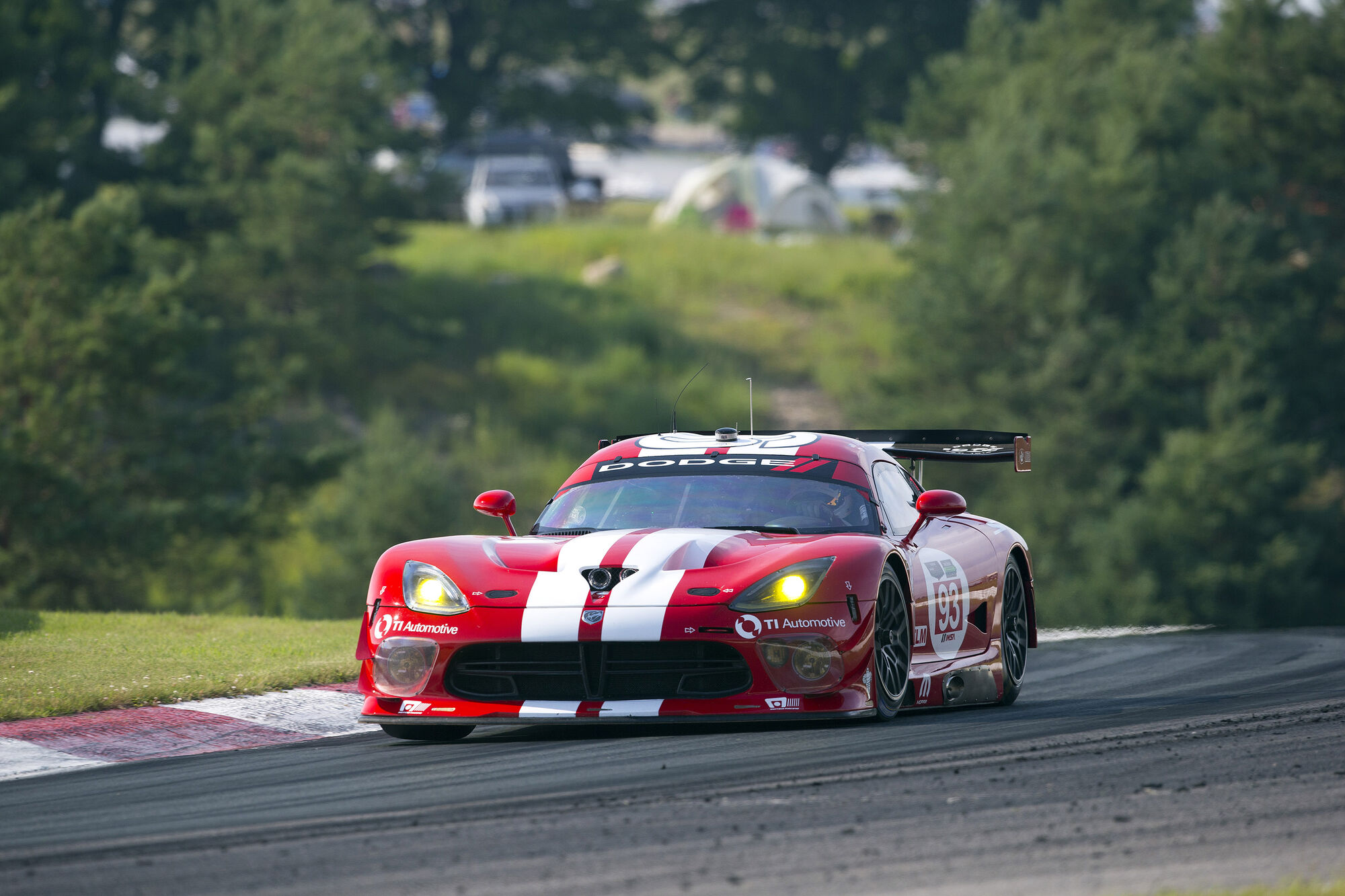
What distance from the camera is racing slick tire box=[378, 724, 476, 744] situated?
24.9ft

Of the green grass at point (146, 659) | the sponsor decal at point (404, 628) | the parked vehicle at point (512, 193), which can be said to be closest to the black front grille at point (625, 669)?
the sponsor decal at point (404, 628)

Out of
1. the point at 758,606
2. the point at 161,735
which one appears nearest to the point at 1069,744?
the point at 758,606

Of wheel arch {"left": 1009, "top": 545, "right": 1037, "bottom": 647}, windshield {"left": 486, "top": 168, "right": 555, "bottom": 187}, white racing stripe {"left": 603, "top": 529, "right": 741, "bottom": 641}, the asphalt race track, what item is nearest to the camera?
the asphalt race track

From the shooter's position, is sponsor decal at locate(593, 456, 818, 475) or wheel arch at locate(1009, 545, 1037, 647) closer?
sponsor decal at locate(593, 456, 818, 475)

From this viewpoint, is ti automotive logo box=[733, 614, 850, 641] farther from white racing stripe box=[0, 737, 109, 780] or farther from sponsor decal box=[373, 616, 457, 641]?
white racing stripe box=[0, 737, 109, 780]

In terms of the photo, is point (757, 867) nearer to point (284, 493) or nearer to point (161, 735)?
point (161, 735)

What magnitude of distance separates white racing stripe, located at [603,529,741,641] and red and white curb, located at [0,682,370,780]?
1636 mm

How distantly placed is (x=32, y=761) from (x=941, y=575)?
4.06 metres

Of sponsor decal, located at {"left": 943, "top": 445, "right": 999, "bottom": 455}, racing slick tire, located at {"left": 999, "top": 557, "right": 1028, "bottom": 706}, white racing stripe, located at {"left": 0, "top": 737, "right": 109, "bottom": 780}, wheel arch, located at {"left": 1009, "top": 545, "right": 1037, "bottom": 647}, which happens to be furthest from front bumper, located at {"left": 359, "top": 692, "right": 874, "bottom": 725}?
sponsor decal, located at {"left": 943, "top": 445, "right": 999, "bottom": 455}

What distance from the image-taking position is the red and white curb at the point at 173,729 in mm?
7152

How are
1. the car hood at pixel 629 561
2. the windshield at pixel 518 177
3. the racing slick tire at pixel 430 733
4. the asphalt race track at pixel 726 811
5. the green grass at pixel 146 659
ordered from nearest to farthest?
1. the asphalt race track at pixel 726 811
2. the car hood at pixel 629 561
3. the racing slick tire at pixel 430 733
4. the green grass at pixel 146 659
5. the windshield at pixel 518 177

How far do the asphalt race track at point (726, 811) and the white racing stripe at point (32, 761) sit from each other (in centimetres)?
15

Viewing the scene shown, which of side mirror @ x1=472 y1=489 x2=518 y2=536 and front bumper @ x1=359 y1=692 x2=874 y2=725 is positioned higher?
side mirror @ x1=472 y1=489 x2=518 y2=536

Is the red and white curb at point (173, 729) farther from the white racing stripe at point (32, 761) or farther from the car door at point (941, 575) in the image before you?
the car door at point (941, 575)
